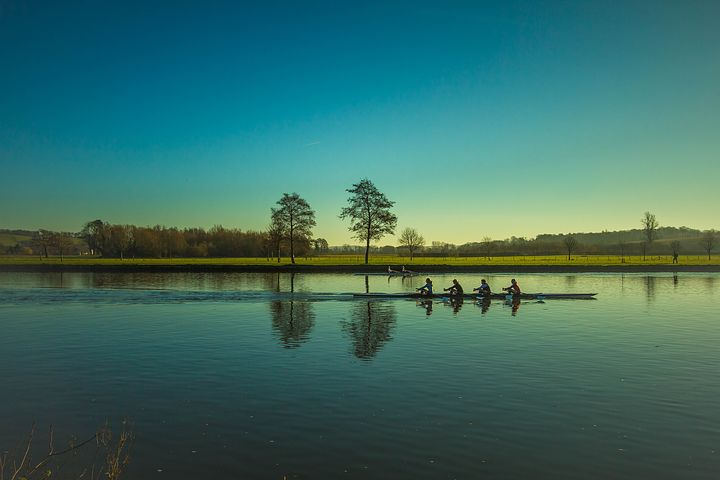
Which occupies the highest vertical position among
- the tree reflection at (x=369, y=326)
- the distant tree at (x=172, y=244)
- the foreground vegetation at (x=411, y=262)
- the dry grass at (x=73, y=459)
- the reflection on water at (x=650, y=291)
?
the distant tree at (x=172, y=244)

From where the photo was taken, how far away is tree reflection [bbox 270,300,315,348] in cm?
2472

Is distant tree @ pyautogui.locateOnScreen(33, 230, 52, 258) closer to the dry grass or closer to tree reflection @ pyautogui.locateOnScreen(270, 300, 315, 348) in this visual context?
tree reflection @ pyautogui.locateOnScreen(270, 300, 315, 348)

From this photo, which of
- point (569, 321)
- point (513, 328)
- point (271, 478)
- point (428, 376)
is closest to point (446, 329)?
point (513, 328)

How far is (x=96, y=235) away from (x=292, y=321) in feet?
586

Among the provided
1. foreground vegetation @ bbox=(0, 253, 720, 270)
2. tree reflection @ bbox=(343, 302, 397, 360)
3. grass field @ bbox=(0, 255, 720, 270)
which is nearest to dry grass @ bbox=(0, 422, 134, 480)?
tree reflection @ bbox=(343, 302, 397, 360)

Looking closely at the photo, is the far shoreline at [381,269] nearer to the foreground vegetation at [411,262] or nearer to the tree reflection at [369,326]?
the foreground vegetation at [411,262]

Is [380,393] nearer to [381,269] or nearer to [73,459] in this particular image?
[73,459]

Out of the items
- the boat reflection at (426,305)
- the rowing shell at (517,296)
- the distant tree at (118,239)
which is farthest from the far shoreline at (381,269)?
the distant tree at (118,239)

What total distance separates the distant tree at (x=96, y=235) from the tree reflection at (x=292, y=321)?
510 feet

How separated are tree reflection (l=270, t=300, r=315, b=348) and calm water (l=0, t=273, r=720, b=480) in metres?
0.23

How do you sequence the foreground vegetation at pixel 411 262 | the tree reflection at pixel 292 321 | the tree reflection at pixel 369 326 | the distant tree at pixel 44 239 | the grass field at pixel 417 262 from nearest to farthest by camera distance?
the tree reflection at pixel 369 326 < the tree reflection at pixel 292 321 < the foreground vegetation at pixel 411 262 < the grass field at pixel 417 262 < the distant tree at pixel 44 239

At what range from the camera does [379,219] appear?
10081 cm

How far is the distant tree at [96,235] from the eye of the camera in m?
177

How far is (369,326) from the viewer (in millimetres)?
28969
